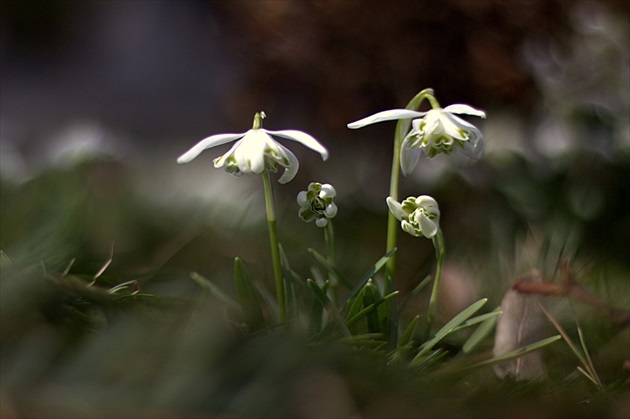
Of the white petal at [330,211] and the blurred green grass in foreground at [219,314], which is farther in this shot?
the white petal at [330,211]

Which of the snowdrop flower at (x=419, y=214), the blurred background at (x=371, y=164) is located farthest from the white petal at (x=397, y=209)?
the blurred background at (x=371, y=164)

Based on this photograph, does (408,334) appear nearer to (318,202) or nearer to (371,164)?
(318,202)

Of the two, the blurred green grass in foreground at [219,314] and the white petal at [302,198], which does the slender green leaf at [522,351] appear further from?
the white petal at [302,198]

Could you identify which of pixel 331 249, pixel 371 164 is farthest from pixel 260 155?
pixel 371 164

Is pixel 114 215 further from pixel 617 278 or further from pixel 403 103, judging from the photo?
pixel 403 103

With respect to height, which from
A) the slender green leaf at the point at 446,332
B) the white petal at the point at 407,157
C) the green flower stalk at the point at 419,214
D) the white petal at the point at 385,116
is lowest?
the slender green leaf at the point at 446,332

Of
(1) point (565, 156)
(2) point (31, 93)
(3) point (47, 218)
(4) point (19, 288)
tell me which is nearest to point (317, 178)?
(1) point (565, 156)
